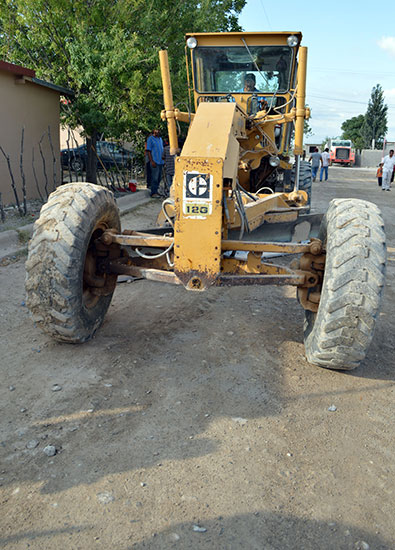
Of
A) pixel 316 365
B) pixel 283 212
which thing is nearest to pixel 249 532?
pixel 316 365

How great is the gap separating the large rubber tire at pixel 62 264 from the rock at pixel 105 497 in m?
1.82

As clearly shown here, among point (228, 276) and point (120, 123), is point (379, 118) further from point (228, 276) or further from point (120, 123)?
point (228, 276)

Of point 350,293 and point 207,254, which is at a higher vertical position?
point 207,254

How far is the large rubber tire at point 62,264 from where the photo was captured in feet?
13.7

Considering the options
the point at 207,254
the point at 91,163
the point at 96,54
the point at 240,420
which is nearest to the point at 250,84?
the point at 207,254

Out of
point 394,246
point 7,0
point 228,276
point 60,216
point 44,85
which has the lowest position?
point 394,246

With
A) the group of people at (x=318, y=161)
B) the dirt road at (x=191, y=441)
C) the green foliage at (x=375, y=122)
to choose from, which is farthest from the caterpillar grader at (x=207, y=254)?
the green foliage at (x=375, y=122)

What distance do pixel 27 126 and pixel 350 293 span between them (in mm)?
10516

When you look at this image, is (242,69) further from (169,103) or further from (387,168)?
(387,168)

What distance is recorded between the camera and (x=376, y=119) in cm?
8431

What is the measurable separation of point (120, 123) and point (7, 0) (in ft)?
13.6

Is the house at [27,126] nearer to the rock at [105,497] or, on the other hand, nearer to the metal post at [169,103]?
the metal post at [169,103]

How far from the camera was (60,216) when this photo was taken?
4.30 meters

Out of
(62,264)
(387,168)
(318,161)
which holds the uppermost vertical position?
(62,264)
